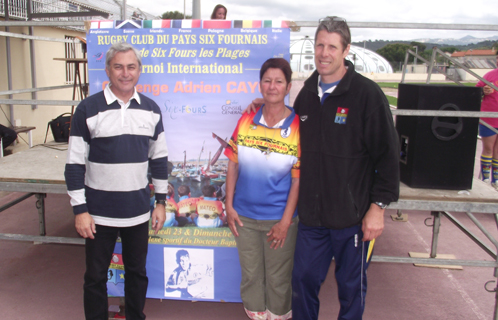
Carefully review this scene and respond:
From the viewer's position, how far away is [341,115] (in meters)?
2.25

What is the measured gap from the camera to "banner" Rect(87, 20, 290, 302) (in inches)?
112

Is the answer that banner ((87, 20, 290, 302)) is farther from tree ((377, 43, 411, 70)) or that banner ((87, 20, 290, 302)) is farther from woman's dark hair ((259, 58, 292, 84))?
tree ((377, 43, 411, 70))

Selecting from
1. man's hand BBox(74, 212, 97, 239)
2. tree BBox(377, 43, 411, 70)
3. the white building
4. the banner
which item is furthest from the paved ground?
tree BBox(377, 43, 411, 70)

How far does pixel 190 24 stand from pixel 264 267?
1.88 m

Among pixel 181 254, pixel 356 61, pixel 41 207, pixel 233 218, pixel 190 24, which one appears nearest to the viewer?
pixel 233 218

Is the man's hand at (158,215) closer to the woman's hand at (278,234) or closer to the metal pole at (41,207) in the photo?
the woman's hand at (278,234)

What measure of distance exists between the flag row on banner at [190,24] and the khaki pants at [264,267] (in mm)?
1414

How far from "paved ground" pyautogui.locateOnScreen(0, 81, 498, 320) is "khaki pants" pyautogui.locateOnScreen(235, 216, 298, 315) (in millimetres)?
576

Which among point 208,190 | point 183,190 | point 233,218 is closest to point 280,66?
point 233,218

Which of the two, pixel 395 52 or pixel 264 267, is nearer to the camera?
pixel 264 267

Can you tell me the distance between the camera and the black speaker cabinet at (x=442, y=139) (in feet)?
9.66

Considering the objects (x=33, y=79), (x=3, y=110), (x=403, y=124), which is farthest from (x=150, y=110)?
(x=33, y=79)

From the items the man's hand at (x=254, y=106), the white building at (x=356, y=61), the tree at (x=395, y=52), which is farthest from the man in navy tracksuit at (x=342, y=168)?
the tree at (x=395, y=52)

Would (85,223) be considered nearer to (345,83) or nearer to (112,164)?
(112,164)
